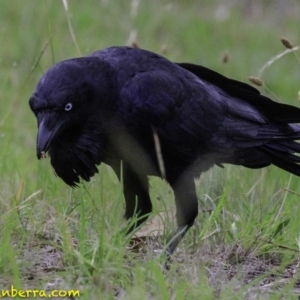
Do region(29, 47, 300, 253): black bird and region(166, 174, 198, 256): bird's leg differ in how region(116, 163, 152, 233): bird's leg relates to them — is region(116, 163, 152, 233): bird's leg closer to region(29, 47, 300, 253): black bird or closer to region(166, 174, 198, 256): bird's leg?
region(29, 47, 300, 253): black bird

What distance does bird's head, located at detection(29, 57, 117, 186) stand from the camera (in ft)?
11.0

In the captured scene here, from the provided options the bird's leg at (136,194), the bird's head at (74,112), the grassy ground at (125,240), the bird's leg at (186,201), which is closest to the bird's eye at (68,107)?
the bird's head at (74,112)

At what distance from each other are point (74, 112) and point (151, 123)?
40 cm

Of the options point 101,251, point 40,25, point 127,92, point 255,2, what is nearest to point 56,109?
point 127,92

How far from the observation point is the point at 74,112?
3486 millimetres

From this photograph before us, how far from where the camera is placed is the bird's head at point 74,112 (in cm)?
336

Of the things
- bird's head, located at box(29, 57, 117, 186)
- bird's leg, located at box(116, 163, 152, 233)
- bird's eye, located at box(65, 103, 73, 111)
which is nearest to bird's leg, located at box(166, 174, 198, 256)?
bird's leg, located at box(116, 163, 152, 233)

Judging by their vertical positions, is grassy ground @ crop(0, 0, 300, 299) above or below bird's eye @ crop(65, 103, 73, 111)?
below

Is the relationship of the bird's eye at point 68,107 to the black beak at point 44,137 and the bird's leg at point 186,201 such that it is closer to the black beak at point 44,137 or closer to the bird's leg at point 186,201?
the black beak at point 44,137

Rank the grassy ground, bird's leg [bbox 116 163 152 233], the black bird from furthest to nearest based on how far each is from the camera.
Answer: bird's leg [bbox 116 163 152 233], the black bird, the grassy ground

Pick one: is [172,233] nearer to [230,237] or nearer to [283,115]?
[230,237]

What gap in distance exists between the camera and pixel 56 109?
3373mm

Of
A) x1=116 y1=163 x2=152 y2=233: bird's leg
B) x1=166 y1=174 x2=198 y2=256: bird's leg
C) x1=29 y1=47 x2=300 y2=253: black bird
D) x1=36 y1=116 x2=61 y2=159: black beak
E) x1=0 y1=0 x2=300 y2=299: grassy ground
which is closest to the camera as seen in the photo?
x1=0 y1=0 x2=300 y2=299: grassy ground

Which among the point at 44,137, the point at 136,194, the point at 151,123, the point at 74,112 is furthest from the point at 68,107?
the point at 136,194
